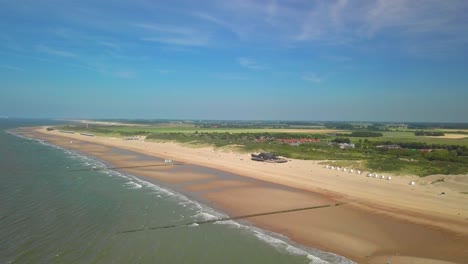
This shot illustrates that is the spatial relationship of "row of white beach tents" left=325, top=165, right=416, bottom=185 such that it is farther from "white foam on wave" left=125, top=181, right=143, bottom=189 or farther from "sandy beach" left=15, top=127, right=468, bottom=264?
"white foam on wave" left=125, top=181, right=143, bottom=189

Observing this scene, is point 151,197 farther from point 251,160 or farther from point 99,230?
point 251,160

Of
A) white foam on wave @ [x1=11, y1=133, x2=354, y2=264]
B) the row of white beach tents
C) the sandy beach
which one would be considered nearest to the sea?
white foam on wave @ [x1=11, y1=133, x2=354, y2=264]

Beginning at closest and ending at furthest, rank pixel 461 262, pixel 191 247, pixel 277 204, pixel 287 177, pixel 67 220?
1. pixel 461 262
2. pixel 191 247
3. pixel 67 220
4. pixel 277 204
5. pixel 287 177

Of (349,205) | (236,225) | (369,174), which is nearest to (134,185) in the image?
(236,225)

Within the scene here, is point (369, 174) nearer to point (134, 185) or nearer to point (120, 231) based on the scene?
point (134, 185)

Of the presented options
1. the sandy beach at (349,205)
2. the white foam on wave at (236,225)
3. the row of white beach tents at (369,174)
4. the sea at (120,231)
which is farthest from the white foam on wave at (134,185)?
the row of white beach tents at (369,174)

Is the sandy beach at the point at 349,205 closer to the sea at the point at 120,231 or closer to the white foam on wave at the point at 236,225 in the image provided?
the white foam on wave at the point at 236,225

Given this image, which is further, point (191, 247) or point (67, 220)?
point (67, 220)

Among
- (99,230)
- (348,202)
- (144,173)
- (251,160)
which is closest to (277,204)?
(348,202)
